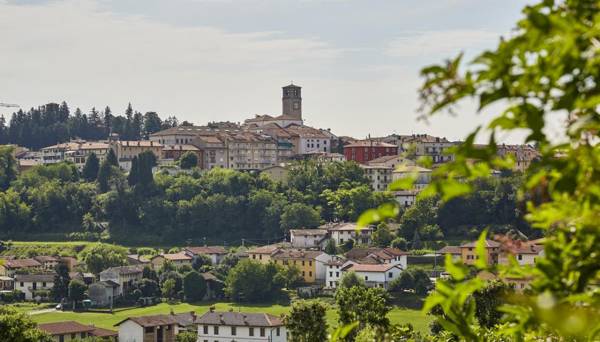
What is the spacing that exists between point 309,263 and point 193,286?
856cm

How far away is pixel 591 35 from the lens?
2141mm

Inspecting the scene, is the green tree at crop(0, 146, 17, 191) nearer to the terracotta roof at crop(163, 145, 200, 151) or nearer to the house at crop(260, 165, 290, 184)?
the terracotta roof at crop(163, 145, 200, 151)

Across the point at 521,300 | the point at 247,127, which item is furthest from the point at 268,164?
the point at 521,300

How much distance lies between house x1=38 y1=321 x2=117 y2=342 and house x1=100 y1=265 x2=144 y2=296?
18605 millimetres

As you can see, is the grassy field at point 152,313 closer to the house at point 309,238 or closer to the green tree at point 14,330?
the house at point 309,238

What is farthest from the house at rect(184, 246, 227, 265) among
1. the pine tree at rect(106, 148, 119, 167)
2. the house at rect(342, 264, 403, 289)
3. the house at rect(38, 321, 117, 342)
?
the house at rect(38, 321, 117, 342)

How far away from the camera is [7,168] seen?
11188 cm

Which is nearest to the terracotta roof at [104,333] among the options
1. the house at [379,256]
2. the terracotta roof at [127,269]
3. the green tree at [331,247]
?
the terracotta roof at [127,269]

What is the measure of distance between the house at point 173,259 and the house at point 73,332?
74.1ft

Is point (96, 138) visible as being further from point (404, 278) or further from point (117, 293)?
point (404, 278)

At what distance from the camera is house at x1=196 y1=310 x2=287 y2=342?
→ 5172cm

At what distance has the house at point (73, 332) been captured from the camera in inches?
2012

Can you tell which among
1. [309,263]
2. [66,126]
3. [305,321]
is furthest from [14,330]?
[66,126]

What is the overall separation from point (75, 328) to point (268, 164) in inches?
2341
